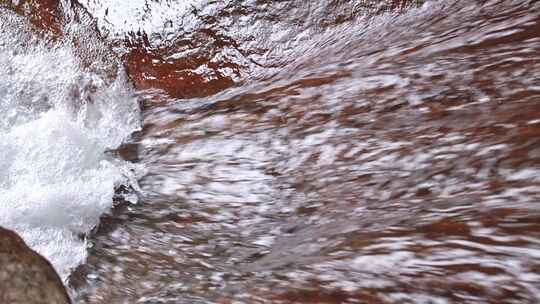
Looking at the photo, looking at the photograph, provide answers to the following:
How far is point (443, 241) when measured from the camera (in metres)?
2.84

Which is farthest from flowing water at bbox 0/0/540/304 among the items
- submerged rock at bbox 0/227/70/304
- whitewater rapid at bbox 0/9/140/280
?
submerged rock at bbox 0/227/70/304

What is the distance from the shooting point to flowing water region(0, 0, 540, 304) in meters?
2.91

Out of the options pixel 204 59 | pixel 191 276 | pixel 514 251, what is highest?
pixel 204 59

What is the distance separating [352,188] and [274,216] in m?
0.42

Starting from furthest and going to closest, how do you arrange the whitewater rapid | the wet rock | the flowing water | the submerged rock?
the wet rock → the whitewater rapid → the flowing water → the submerged rock

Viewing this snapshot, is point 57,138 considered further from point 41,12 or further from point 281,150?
point 41,12

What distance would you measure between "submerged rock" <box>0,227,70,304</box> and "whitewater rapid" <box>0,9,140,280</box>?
2.90ft

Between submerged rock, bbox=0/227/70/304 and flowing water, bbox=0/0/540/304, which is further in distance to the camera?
flowing water, bbox=0/0/540/304

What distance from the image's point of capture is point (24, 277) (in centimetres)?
255

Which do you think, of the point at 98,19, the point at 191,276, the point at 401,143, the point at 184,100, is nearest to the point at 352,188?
the point at 401,143

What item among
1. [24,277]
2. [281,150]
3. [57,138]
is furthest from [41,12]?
[24,277]

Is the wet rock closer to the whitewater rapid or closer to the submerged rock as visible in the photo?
the whitewater rapid

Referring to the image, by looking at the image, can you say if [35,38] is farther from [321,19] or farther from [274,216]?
[274,216]

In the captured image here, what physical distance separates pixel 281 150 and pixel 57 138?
5.02 ft
